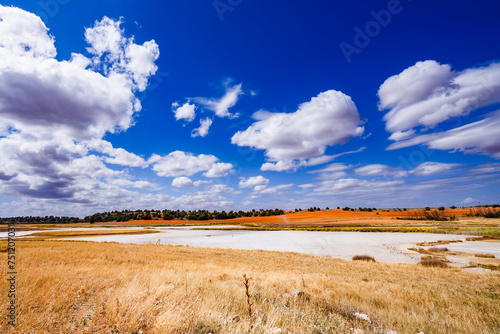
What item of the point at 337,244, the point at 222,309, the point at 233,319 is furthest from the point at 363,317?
the point at 337,244

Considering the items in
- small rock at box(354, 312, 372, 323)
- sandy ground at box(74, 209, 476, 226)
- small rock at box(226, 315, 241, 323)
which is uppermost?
small rock at box(226, 315, 241, 323)

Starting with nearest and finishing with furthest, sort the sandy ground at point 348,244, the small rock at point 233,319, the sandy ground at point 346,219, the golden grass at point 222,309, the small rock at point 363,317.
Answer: the golden grass at point 222,309, the small rock at point 233,319, the small rock at point 363,317, the sandy ground at point 348,244, the sandy ground at point 346,219

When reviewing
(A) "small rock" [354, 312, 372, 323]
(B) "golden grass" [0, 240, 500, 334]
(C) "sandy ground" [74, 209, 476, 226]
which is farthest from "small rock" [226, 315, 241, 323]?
(C) "sandy ground" [74, 209, 476, 226]

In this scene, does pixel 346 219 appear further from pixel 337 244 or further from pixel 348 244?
pixel 337 244

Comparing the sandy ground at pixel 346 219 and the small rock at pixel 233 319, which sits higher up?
the small rock at pixel 233 319

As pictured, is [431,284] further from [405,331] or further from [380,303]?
[405,331]

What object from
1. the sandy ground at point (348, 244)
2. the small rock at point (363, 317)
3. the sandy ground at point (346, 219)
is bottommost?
the sandy ground at point (348, 244)

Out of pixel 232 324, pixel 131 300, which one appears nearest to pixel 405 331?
pixel 232 324

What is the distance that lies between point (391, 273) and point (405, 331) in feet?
42.8

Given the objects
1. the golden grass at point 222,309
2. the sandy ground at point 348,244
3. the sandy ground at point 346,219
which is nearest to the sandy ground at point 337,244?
the sandy ground at point 348,244

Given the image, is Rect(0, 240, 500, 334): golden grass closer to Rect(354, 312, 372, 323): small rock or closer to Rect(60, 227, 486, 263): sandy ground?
Rect(354, 312, 372, 323): small rock

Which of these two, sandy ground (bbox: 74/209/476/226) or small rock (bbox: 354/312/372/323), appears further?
sandy ground (bbox: 74/209/476/226)

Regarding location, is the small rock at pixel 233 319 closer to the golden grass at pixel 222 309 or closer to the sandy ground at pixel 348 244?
the golden grass at pixel 222 309

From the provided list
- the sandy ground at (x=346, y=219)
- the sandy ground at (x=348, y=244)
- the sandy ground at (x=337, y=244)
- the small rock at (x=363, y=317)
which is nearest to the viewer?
the small rock at (x=363, y=317)
